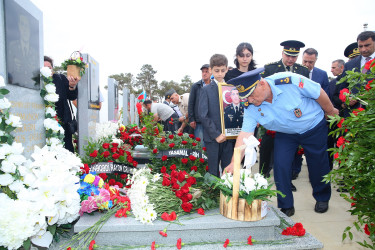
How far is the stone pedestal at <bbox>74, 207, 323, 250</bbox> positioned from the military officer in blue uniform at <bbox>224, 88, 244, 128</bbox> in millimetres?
1419

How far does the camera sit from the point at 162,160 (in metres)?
3.29

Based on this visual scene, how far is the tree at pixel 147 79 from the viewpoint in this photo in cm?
4920

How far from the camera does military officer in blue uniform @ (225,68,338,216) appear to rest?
2.55m

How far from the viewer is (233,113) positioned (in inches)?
131

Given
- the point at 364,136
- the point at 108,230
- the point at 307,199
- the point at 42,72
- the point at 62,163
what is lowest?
the point at 307,199

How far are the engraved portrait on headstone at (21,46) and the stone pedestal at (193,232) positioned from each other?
135cm

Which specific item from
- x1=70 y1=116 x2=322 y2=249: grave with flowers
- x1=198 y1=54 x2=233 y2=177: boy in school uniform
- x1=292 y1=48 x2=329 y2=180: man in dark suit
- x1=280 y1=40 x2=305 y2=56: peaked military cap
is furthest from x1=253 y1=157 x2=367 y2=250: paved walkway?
x1=280 y1=40 x2=305 y2=56: peaked military cap

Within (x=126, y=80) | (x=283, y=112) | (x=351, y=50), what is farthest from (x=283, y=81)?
(x=126, y=80)

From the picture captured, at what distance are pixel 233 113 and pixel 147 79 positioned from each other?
48.1 metres

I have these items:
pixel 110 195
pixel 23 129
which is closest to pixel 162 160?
pixel 110 195

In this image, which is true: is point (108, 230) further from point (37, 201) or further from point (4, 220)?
point (4, 220)

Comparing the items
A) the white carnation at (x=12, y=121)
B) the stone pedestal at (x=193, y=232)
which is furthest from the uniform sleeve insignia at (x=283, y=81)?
the white carnation at (x=12, y=121)

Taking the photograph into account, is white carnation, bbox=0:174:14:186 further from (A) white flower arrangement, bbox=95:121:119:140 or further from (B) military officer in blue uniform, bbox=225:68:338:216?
(A) white flower arrangement, bbox=95:121:119:140

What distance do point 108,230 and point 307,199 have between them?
2995 mm
